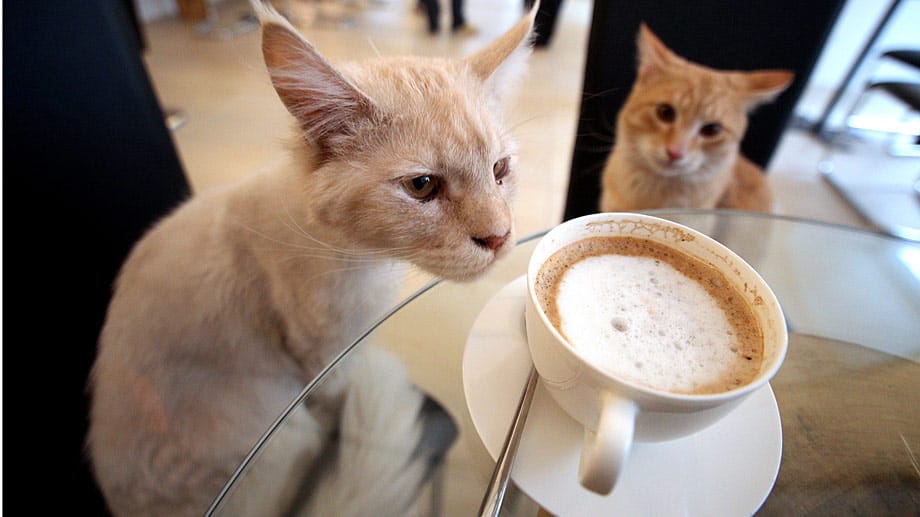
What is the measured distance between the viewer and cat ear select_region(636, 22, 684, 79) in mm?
954

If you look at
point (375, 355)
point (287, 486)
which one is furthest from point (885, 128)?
point (287, 486)

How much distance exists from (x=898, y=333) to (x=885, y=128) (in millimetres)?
2279

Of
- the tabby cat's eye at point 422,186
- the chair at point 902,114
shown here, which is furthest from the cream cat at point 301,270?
the chair at point 902,114

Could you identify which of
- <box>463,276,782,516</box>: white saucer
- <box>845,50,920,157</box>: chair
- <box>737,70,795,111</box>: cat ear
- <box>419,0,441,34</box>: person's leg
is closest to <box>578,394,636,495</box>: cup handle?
<box>463,276,782,516</box>: white saucer

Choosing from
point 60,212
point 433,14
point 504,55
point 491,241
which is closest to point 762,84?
point 504,55

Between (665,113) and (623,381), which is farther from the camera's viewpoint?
Result: (665,113)

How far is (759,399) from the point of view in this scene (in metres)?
0.47

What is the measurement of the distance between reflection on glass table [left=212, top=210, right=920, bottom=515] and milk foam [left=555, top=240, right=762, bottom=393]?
106mm

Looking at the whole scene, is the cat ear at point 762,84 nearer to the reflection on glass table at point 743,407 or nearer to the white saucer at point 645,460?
the reflection on glass table at point 743,407

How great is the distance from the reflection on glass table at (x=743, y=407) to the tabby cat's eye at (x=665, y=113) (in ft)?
0.92

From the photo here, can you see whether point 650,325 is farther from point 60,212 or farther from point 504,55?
point 60,212

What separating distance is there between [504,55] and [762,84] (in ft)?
2.24

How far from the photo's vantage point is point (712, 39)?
3.33ft

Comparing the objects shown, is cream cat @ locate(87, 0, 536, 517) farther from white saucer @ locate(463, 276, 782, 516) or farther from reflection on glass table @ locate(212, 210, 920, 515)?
white saucer @ locate(463, 276, 782, 516)
